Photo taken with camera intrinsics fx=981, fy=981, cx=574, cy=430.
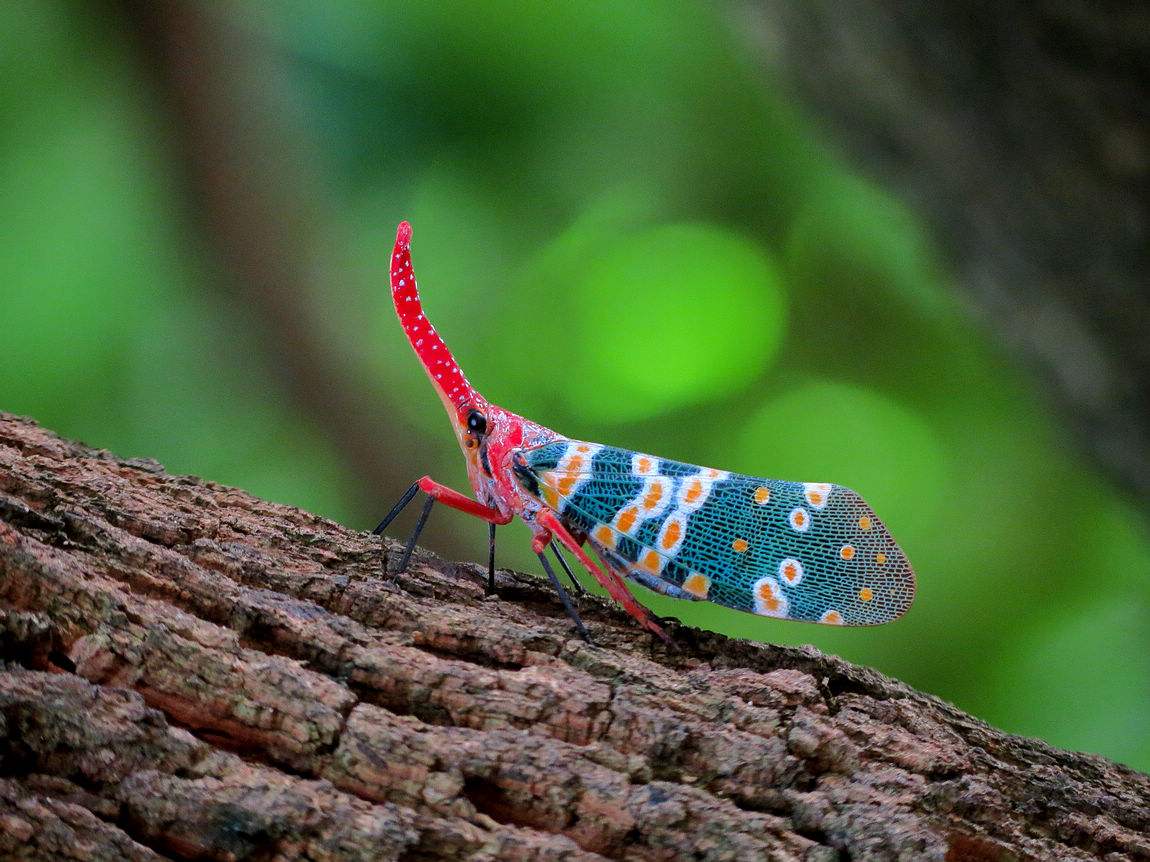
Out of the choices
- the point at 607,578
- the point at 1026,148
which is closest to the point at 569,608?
the point at 607,578

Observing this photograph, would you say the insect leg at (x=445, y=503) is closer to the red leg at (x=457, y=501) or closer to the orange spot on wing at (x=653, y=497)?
the red leg at (x=457, y=501)

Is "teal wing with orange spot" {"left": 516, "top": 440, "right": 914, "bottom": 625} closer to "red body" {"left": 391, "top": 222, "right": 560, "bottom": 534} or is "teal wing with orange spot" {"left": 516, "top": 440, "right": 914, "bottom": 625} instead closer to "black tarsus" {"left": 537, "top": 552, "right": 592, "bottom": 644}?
"red body" {"left": 391, "top": 222, "right": 560, "bottom": 534}

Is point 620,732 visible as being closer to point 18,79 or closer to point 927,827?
point 927,827

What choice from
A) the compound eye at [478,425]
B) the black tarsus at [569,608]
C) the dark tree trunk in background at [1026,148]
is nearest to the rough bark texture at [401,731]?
the black tarsus at [569,608]

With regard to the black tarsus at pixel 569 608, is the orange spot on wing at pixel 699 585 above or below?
above

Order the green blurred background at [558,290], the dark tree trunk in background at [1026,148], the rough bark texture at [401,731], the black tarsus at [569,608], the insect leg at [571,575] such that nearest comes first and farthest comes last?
the rough bark texture at [401,731], the black tarsus at [569,608], the insect leg at [571,575], the dark tree trunk in background at [1026,148], the green blurred background at [558,290]

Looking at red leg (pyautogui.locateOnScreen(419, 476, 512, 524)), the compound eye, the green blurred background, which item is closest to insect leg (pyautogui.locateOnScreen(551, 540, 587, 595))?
red leg (pyautogui.locateOnScreen(419, 476, 512, 524))

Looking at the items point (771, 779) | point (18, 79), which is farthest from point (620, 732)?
point (18, 79)
